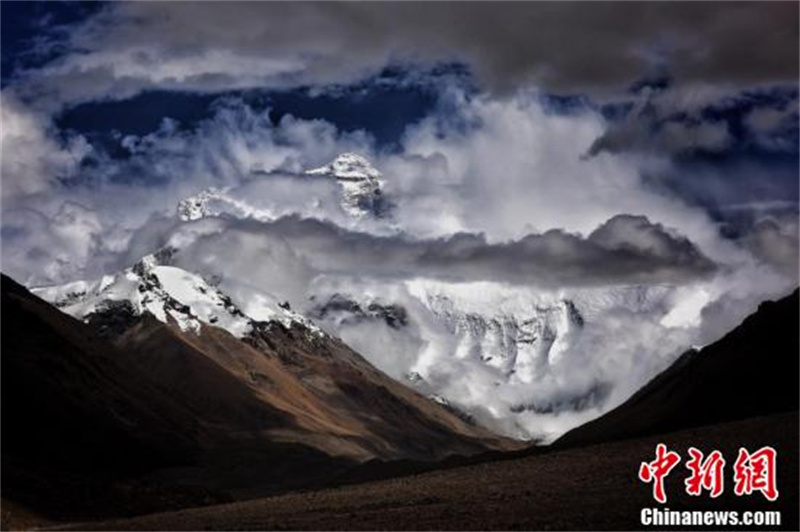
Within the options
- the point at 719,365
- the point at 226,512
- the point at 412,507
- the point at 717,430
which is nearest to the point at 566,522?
the point at 412,507

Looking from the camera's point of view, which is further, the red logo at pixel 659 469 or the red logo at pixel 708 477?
the red logo at pixel 659 469

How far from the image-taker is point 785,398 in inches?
4006

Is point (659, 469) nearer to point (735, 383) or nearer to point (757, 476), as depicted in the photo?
point (757, 476)

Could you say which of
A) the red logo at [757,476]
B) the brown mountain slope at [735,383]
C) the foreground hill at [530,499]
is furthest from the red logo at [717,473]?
the brown mountain slope at [735,383]

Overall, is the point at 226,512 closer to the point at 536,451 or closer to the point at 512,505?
the point at 512,505

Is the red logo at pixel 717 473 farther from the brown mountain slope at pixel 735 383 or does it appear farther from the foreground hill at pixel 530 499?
the brown mountain slope at pixel 735 383

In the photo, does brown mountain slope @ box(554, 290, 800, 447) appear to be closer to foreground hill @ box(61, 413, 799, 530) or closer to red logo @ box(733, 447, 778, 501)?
foreground hill @ box(61, 413, 799, 530)

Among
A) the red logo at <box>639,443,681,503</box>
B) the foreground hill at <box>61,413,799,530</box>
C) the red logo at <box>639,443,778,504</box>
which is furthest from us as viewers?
the red logo at <box>639,443,681,503</box>

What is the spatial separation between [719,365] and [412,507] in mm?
39804

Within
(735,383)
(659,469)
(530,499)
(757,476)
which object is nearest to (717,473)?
(757,476)

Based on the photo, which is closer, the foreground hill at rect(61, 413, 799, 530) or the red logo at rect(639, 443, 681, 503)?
the foreground hill at rect(61, 413, 799, 530)

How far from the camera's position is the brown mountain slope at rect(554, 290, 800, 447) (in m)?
104

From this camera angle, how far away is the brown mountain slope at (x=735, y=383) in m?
104

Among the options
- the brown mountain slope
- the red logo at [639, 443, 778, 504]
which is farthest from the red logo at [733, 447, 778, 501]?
the brown mountain slope
